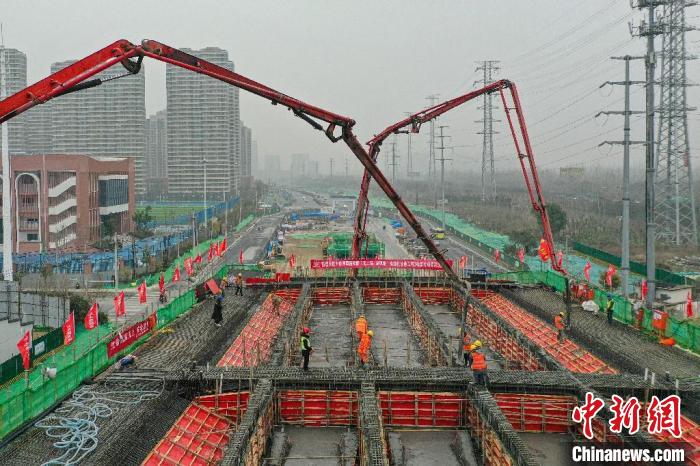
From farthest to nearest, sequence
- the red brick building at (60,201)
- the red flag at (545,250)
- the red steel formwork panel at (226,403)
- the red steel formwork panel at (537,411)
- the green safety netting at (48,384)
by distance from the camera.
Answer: the red brick building at (60,201) → the red flag at (545,250) → the red steel formwork panel at (537,411) → the red steel formwork panel at (226,403) → the green safety netting at (48,384)

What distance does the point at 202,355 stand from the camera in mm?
17250

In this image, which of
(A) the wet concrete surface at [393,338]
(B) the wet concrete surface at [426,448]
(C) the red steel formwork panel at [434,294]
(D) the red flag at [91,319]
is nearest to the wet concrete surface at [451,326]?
(C) the red steel formwork panel at [434,294]

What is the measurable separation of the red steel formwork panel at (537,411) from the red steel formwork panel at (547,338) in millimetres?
3302

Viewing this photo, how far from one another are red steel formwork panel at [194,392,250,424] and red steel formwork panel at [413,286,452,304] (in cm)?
1817

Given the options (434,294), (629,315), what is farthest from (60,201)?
(629,315)

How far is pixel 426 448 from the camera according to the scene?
1345 cm

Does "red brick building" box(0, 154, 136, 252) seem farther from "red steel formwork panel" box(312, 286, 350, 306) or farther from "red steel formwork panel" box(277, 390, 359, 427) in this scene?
"red steel formwork panel" box(277, 390, 359, 427)

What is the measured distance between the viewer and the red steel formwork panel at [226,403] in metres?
14.0

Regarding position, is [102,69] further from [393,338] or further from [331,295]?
[331,295]

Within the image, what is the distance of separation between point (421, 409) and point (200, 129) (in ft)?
358

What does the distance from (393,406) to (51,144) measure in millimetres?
118148

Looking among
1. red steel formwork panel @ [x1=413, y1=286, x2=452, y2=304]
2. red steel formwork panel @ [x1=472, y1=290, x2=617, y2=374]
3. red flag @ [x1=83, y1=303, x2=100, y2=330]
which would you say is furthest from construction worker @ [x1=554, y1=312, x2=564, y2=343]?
red flag @ [x1=83, y1=303, x2=100, y2=330]

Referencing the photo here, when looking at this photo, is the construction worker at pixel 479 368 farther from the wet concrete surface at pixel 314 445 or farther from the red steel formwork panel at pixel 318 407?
the wet concrete surface at pixel 314 445

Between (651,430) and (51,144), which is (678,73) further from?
(51,144)
